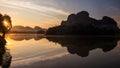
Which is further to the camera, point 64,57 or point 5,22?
point 5,22

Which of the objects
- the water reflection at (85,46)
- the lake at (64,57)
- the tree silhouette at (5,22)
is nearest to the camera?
the lake at (64,57)

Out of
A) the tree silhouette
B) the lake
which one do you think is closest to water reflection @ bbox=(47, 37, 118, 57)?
the lake

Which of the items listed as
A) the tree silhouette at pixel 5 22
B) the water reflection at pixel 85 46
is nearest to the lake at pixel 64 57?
the water reflection at pixel 85 46

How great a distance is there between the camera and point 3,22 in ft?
206

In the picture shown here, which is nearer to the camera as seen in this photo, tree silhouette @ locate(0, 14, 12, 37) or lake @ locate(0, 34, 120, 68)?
lake @ locate(0, 34, 120, 68)

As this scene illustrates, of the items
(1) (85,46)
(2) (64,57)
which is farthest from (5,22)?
(2) (64,57)

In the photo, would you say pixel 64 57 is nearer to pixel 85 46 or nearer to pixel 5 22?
pixel 85 46

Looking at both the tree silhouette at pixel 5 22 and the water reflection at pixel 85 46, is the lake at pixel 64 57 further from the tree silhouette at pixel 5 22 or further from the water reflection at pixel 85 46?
the tree silhouette at pixel 5 22

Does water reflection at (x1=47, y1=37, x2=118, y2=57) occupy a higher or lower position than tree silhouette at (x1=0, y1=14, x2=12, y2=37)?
lower

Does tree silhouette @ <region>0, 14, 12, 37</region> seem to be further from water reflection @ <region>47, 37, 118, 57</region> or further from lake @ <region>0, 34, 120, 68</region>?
water reflection @ <region>47, 37, 118, 57</region>

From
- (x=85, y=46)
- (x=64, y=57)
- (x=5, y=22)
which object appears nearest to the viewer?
(x=64, y=57)

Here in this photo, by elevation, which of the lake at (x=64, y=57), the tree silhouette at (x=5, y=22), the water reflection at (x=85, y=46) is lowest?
the lake at (x=64, y=57)

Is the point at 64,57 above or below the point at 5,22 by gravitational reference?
below

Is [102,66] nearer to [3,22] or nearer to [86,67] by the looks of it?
[86,67]
